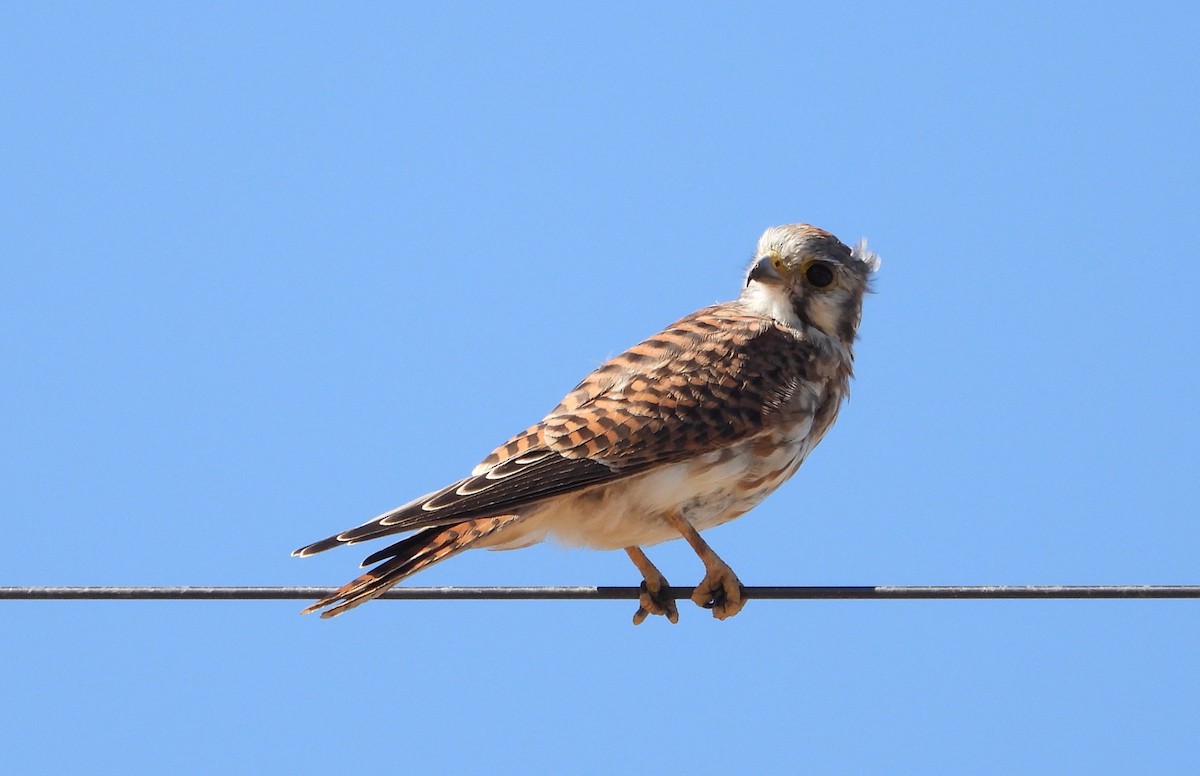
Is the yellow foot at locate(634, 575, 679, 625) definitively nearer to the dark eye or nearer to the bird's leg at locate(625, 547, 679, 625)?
the bird's leg at locate(625, 547, 679, 625)

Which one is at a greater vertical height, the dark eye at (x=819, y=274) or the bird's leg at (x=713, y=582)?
the dark eye at (x=819, y=274)

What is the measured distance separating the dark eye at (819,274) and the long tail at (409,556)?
1.71 meters

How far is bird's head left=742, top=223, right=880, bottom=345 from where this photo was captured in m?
5.96

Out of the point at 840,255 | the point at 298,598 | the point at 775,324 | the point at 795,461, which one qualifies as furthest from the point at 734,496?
the point at 298,598

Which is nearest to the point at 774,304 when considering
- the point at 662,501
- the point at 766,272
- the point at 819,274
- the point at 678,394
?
the point at 766,272

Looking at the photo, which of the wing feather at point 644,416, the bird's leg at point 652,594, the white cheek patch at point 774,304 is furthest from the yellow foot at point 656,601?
the white cheek patch at point 774,304

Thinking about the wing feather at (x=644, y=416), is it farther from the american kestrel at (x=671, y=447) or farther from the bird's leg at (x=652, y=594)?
the bird's leg at (x=652, y=594)

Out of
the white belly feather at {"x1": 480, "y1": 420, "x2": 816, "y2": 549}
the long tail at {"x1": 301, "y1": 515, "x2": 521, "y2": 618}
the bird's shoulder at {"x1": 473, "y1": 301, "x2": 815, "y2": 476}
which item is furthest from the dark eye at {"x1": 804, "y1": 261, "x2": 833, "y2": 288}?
the long tail at {"x1": 301, "y1": 515, "x2": 521, "y2": 618}

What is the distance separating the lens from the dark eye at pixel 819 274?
6.02m

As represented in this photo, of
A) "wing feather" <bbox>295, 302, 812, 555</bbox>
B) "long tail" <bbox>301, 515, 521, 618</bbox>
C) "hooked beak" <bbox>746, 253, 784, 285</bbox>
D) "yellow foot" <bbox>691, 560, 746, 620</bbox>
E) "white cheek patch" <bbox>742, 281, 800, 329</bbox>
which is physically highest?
"hooked beak" <bbox>746, 253, 784, 285</bbox>

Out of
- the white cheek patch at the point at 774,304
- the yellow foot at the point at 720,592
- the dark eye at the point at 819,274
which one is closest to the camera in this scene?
the yellow foot at the point at 720,592

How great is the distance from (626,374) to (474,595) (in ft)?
4.75

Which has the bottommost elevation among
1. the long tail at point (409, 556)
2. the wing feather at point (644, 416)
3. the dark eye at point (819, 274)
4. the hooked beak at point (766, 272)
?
the long tail at point (409, 556)

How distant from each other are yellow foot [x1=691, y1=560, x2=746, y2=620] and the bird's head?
1.08m
